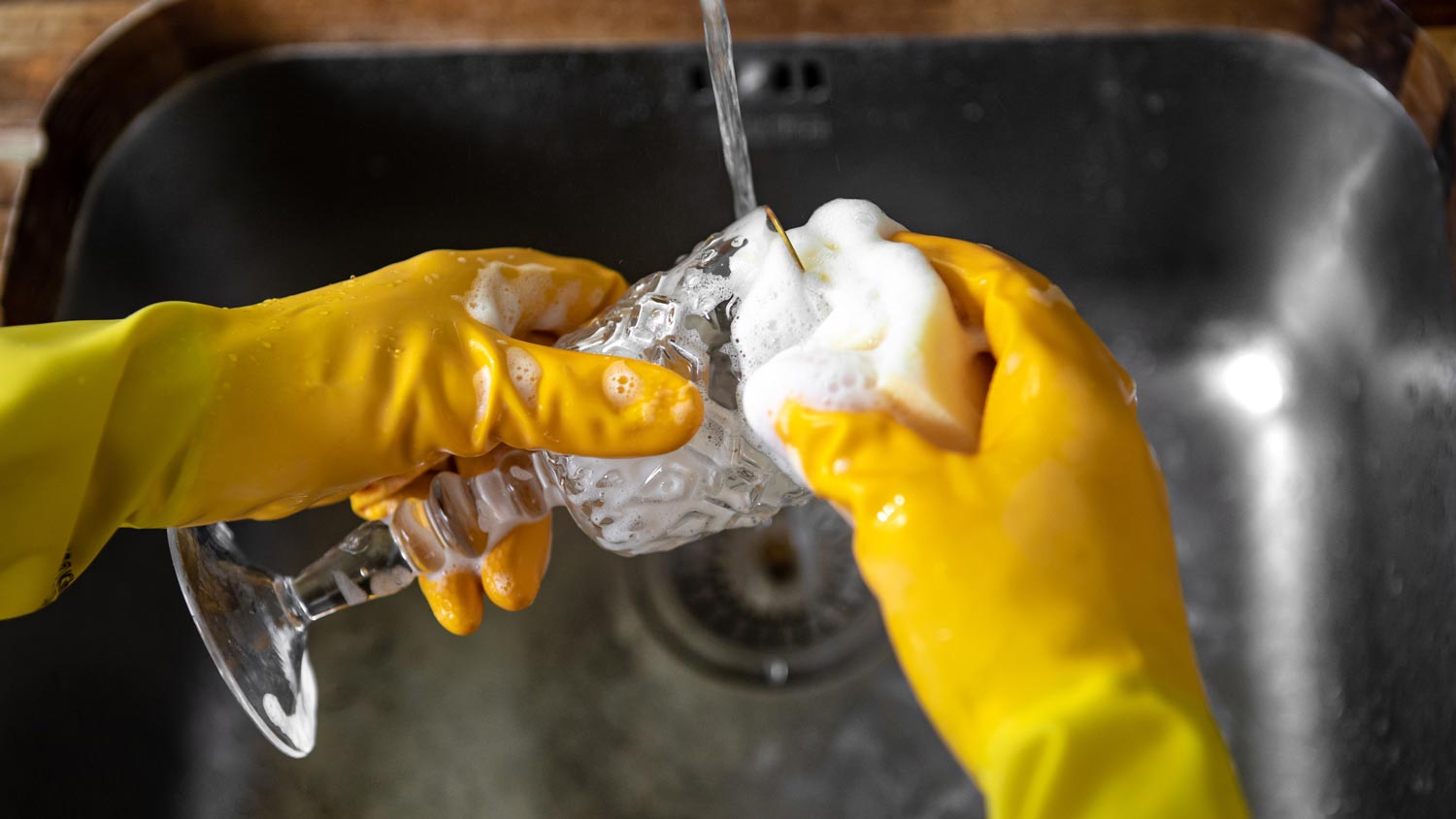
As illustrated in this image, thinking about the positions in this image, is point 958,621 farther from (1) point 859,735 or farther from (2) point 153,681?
(2) point 153,681

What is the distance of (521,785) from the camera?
2.41 feet

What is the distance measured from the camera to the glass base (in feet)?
1.70

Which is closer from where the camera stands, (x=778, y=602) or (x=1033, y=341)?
(x=1033, y=341)

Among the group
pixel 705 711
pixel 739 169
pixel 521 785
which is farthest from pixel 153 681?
pixel 739 169

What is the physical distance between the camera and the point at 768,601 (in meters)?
0.81

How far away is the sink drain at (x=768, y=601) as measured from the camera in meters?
0.79

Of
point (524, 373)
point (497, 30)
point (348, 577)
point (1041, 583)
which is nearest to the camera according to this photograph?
point (1041, 583)

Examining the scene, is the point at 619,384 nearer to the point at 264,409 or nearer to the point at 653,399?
the point at 653,399

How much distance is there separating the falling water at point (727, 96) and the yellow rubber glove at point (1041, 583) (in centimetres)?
32

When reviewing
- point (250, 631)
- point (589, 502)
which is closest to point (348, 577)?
point (250, 631)

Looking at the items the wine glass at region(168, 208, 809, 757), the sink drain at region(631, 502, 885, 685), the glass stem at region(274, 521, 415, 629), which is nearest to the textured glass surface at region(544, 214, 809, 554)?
the wine glass at region(168, 208, 809, 757)

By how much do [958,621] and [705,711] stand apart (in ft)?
1.42

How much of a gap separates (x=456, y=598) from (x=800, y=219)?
383 mm

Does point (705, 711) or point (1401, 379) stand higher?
point (1401, 379)
